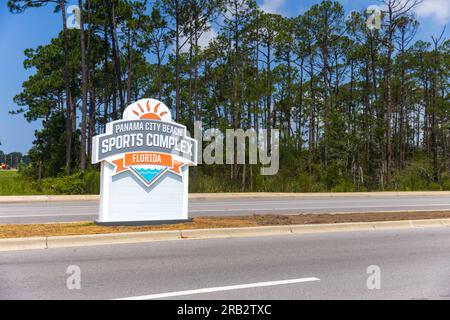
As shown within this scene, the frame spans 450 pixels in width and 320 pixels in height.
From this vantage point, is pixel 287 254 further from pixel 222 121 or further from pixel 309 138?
pixel 309 138

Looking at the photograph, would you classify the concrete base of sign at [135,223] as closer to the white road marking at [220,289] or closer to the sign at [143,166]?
the sign at [143,166]

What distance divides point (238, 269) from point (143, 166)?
4724 millimetres

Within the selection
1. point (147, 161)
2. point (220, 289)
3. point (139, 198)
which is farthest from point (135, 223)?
point (220, 289)

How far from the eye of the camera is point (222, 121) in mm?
37875

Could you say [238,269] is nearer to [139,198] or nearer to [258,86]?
[139,198]

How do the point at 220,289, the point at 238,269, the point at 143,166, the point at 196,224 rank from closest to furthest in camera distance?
the point at 220,289 → the point at 238,269 → the point at 143,166 → the point at 196,224

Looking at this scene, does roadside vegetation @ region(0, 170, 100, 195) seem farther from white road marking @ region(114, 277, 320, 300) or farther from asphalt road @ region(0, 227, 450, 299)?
white road marking @ region(114, 277, 320, 300)

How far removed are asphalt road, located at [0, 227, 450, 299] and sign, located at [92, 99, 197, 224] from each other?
6.82 ft

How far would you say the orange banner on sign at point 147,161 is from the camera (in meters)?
10.7

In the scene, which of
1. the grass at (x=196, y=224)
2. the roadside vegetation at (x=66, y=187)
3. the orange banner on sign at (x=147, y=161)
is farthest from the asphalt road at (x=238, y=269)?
the roadside vegetation at (x=66, y=187)

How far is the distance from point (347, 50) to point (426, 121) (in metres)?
20.4

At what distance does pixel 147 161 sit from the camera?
11.0m

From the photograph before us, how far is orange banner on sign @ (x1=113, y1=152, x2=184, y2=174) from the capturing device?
422 inches

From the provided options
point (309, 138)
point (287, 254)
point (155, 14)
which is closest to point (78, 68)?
point (155, 14)
